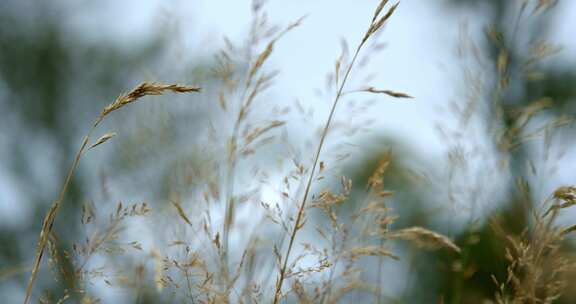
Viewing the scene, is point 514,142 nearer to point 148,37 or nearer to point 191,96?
point 191,96

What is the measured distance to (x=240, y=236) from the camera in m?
1.93

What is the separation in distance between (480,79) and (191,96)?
70.3 inches

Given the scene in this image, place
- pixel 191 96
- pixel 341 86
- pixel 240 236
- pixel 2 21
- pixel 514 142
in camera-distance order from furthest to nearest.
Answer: pixel 2 21, pixel 191 96, pixel 514 142, pixel 240 236, pixel 341 86

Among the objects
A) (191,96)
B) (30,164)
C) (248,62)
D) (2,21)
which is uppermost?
(2,21)

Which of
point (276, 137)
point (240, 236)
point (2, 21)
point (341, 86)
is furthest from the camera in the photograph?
point (2, 21)

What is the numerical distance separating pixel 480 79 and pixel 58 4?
12.5 meters

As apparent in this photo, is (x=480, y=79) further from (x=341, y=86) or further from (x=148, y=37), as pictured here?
(x=148, y=37)

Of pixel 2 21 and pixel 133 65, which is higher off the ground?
pixel 2 21

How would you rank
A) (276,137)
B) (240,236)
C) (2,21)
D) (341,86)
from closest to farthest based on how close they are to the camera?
(341,86)
(276,137)
(240,236)
(2,21)

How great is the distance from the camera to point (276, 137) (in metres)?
1.76

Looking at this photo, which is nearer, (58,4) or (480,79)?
(480,79)

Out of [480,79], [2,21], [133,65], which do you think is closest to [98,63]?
[133,65]

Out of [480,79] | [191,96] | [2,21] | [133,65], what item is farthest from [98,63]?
[480,79]

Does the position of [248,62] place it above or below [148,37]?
below
